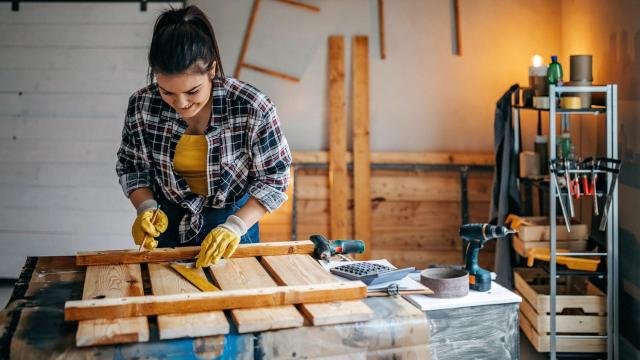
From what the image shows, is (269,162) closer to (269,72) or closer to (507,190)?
(507,190)

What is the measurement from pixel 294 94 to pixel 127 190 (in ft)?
7.88

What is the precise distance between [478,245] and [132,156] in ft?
4.01

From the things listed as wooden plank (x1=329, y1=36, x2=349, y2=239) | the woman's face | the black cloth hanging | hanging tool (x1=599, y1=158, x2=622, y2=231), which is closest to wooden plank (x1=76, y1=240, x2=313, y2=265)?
the woman's face

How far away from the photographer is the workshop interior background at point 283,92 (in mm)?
4723

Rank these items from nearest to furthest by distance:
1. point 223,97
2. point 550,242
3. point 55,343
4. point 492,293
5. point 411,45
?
1. point 55,343
2. point 492,293
3. point 223,97
4. point 550,242
5. point 411,45

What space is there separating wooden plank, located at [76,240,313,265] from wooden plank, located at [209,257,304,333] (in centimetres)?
5

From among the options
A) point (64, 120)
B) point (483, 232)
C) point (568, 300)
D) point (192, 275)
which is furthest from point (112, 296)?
point (64, 120)

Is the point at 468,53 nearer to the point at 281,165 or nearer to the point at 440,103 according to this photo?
the point at 440,103

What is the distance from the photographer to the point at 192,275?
2.05 metres

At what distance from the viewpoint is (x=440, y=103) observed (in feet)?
15.7

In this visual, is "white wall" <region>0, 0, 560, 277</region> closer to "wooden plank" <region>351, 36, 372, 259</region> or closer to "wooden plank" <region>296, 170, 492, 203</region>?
"wooden plank" <region>351, 36, 372, 259</region>

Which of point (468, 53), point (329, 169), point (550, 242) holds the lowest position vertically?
point (550, 242)

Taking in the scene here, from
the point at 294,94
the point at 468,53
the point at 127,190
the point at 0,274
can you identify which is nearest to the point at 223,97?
the point at 127,190

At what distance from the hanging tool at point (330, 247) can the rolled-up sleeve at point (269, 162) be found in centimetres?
22
